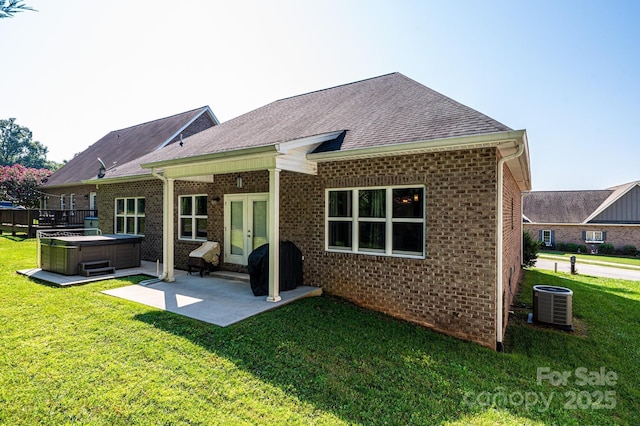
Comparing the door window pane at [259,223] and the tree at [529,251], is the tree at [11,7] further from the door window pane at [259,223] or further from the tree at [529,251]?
the tree at [529,251]

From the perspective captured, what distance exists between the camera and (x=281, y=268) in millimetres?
7363

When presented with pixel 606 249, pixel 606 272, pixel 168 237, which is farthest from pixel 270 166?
pixel 606 249

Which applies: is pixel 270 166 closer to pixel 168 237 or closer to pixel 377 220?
pixel 377 220

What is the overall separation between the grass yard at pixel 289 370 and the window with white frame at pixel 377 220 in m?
1.39

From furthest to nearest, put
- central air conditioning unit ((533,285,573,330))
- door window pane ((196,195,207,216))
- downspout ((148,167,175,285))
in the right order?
door window pane ((196,195,207,216))
downspout ((148,167,175,285))
central air conditioning unit ((533,285,573,330))

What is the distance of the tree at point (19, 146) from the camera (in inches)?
2788

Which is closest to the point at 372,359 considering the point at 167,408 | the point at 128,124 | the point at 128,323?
the point at 167,408

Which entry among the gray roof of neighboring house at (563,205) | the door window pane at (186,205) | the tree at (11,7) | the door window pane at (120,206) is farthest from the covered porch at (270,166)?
the gray roof of neighboring house at (563,205)

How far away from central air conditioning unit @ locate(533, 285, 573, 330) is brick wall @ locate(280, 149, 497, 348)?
2389 millimetres

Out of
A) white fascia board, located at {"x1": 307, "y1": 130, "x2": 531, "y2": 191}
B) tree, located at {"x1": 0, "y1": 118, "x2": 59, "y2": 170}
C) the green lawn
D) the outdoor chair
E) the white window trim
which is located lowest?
the green lawn

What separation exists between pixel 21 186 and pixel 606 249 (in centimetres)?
5109

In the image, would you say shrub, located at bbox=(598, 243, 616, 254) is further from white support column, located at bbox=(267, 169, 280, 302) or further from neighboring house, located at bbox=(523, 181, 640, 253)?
white support column, located at bbox=(267, 169, 280, 302)

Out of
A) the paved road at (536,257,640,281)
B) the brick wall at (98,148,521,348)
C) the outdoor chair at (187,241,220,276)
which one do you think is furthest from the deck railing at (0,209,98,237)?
the paved road at (536,257,640,281)

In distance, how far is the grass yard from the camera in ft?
11.6
